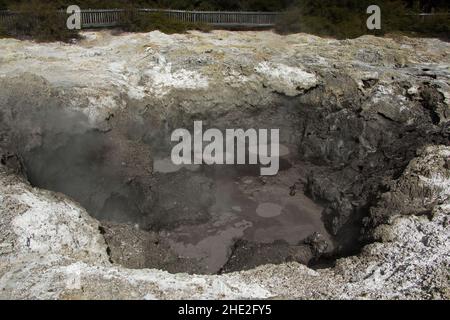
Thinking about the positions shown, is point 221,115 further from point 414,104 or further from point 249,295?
point 249,295

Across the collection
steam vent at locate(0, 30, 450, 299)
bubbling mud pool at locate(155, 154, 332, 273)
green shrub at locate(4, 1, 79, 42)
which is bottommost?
bubbling mud pool at locate(155, 154, 332, 273)

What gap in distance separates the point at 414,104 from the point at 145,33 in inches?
381

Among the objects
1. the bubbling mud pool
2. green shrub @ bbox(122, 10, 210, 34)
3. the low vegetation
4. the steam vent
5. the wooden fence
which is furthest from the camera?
the wooden fence

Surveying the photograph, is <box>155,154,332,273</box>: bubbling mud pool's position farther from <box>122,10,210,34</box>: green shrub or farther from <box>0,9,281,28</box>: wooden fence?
<box>0,9,281,28</box>: wooden fence

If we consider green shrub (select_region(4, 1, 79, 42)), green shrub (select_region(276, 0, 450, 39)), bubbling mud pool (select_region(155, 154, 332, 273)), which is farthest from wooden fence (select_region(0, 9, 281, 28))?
bubbling mud pool (select_region(155, 154, 332, 273))

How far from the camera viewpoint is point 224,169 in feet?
49.0

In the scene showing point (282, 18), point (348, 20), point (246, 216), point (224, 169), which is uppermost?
point (282, 18)

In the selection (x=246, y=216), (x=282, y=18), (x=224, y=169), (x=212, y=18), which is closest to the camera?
(x=246, y=216)

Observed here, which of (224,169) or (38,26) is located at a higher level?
(38,26)

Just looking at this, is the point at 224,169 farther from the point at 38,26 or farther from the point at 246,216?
the point at 38,26

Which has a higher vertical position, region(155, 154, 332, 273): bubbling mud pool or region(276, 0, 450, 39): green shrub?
region(276, 0, 450, 39): green shrub

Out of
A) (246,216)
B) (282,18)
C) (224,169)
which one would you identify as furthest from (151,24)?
(246,216)

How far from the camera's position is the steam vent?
8242 mm

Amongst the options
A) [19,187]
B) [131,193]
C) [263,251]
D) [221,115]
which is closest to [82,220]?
[19,187]
